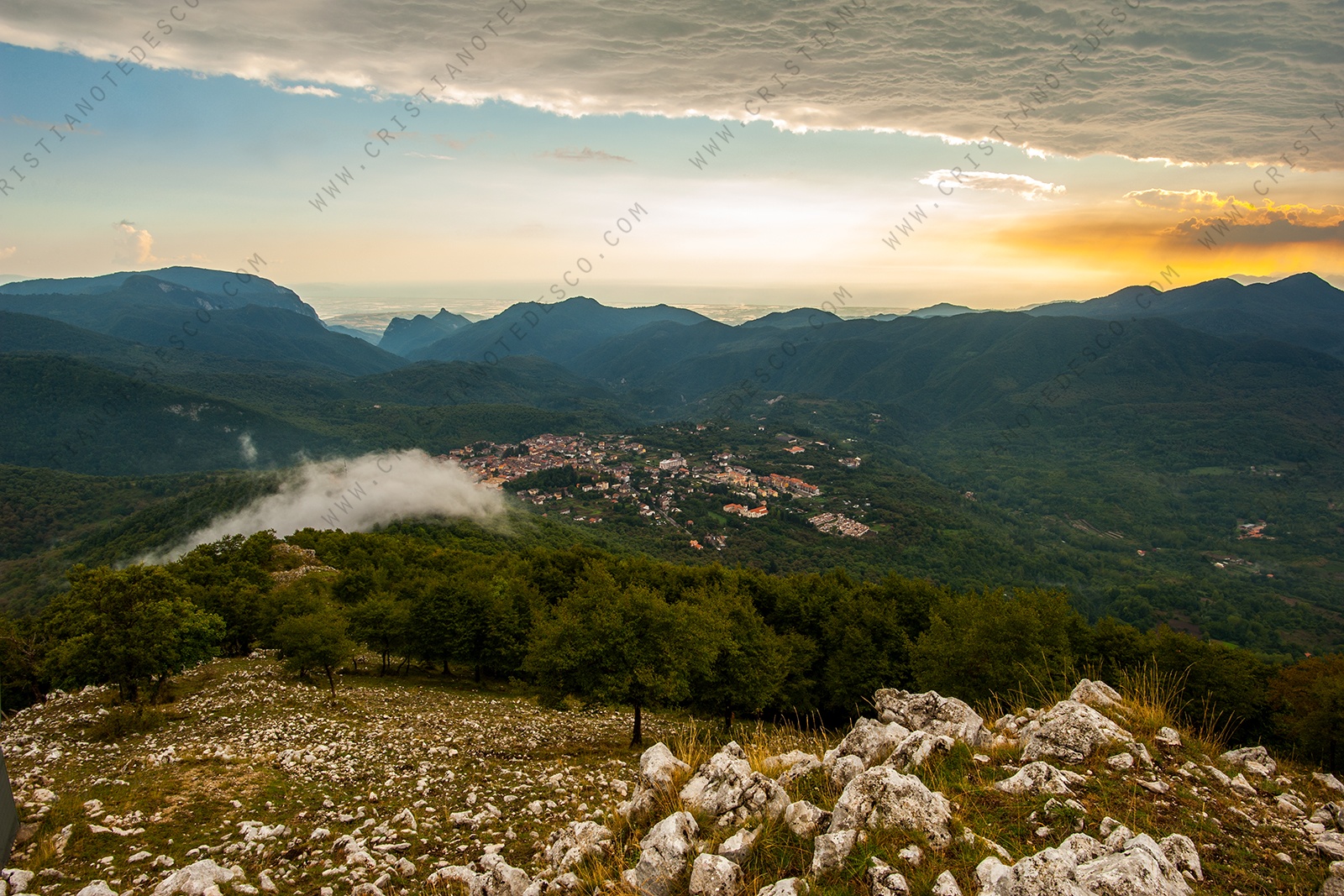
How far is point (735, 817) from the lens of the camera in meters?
6.84

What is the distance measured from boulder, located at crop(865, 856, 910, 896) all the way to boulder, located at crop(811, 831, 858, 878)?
38cm

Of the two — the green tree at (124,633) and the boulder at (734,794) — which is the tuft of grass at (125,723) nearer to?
the green tree at (124,633)

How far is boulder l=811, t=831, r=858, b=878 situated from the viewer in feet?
18.1

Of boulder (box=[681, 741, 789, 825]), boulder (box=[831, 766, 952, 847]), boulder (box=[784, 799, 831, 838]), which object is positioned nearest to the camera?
boulder (box=[831, 766, 952, 847])

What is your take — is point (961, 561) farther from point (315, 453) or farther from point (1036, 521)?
point (315, 453)

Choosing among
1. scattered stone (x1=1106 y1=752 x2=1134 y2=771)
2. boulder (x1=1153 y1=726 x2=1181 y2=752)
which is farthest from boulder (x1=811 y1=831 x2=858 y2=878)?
boulder (x1=1153 y1=726 x2=1181 y2=752)

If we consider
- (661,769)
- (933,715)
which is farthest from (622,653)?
(933,715)

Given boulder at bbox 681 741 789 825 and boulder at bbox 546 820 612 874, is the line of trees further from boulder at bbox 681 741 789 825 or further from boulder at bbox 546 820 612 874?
boulder at bbox 546 820 612 874

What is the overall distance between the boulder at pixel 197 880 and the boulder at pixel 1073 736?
10940mm

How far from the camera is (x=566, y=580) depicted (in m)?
37.7

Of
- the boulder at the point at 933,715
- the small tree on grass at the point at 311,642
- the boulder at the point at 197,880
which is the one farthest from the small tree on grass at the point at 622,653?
the boulder at the point at 197,880

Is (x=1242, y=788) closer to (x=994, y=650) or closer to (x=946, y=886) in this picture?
(x=946, y=886)

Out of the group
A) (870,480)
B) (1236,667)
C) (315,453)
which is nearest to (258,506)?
(315,453)

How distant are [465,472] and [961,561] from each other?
134 meters
